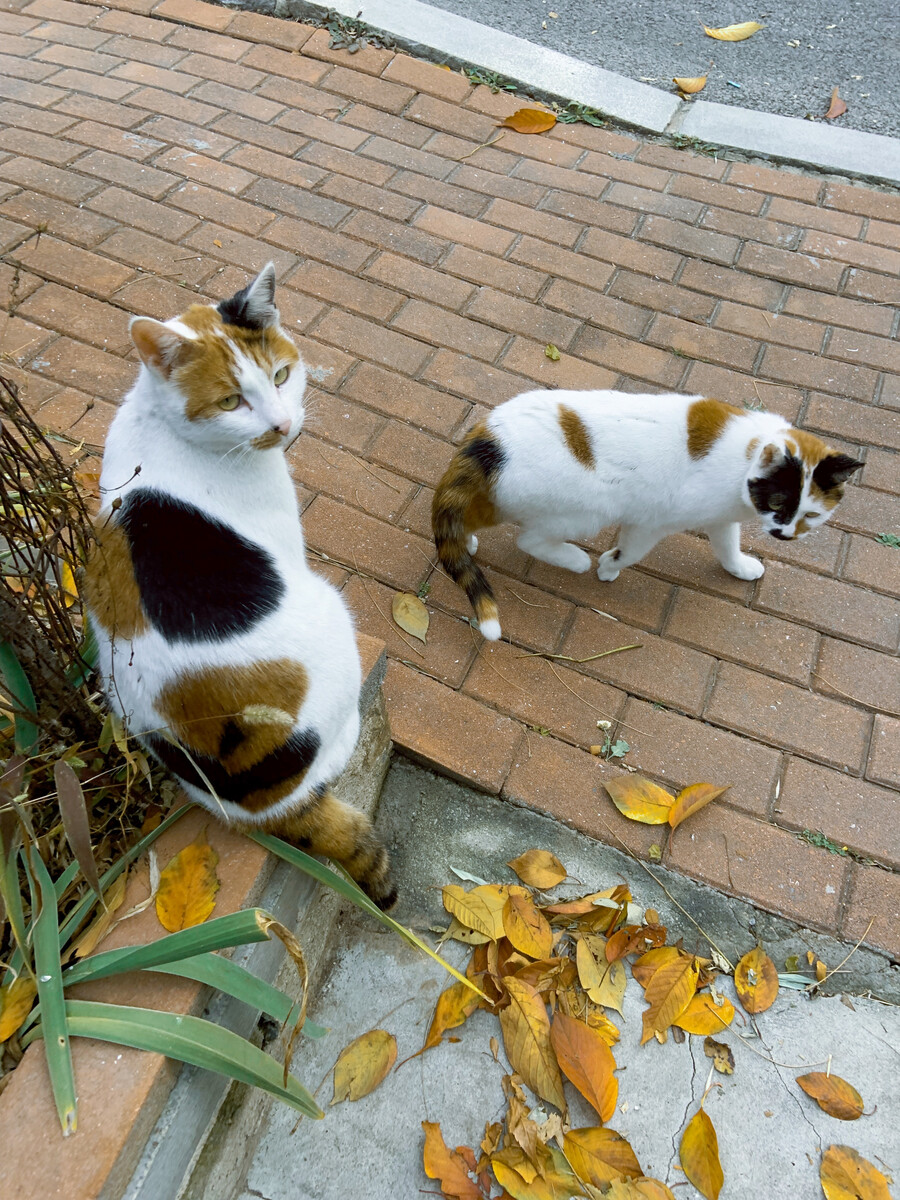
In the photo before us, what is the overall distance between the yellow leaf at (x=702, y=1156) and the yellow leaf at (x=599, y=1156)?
117 mm

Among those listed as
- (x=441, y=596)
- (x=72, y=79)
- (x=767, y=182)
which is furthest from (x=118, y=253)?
(x=767, y=182)

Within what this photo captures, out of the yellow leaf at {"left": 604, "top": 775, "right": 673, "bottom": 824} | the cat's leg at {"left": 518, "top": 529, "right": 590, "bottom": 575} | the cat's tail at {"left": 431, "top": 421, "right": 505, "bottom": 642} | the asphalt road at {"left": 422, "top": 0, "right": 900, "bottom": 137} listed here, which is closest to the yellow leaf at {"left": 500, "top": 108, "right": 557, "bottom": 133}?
the asphalt road at {"left": 422, "top": 0, "right": 900, "bottom": 137}

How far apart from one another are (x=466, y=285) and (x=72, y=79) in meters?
2.40

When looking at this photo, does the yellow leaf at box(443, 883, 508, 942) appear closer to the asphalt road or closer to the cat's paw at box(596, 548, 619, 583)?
the cat's paw at box(596, 548, 619, 583)

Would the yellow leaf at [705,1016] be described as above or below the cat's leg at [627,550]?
below

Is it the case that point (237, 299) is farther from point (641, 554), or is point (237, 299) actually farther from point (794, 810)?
Answer: point (794, 810)

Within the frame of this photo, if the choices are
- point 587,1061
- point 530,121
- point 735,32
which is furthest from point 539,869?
point 735,32

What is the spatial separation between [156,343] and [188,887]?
3.65ft

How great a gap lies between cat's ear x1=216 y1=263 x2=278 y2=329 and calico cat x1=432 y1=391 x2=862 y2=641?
0.77 metres

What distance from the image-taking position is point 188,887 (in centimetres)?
161

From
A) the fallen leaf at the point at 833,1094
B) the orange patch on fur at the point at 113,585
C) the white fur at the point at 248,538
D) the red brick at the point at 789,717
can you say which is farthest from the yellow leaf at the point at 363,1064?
the red brick at the point at 789,717

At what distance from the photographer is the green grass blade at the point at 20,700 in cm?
159

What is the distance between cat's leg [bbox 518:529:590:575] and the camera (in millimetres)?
2643

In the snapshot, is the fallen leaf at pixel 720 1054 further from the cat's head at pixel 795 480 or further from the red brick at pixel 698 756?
the cat's head at pixel 795 480
